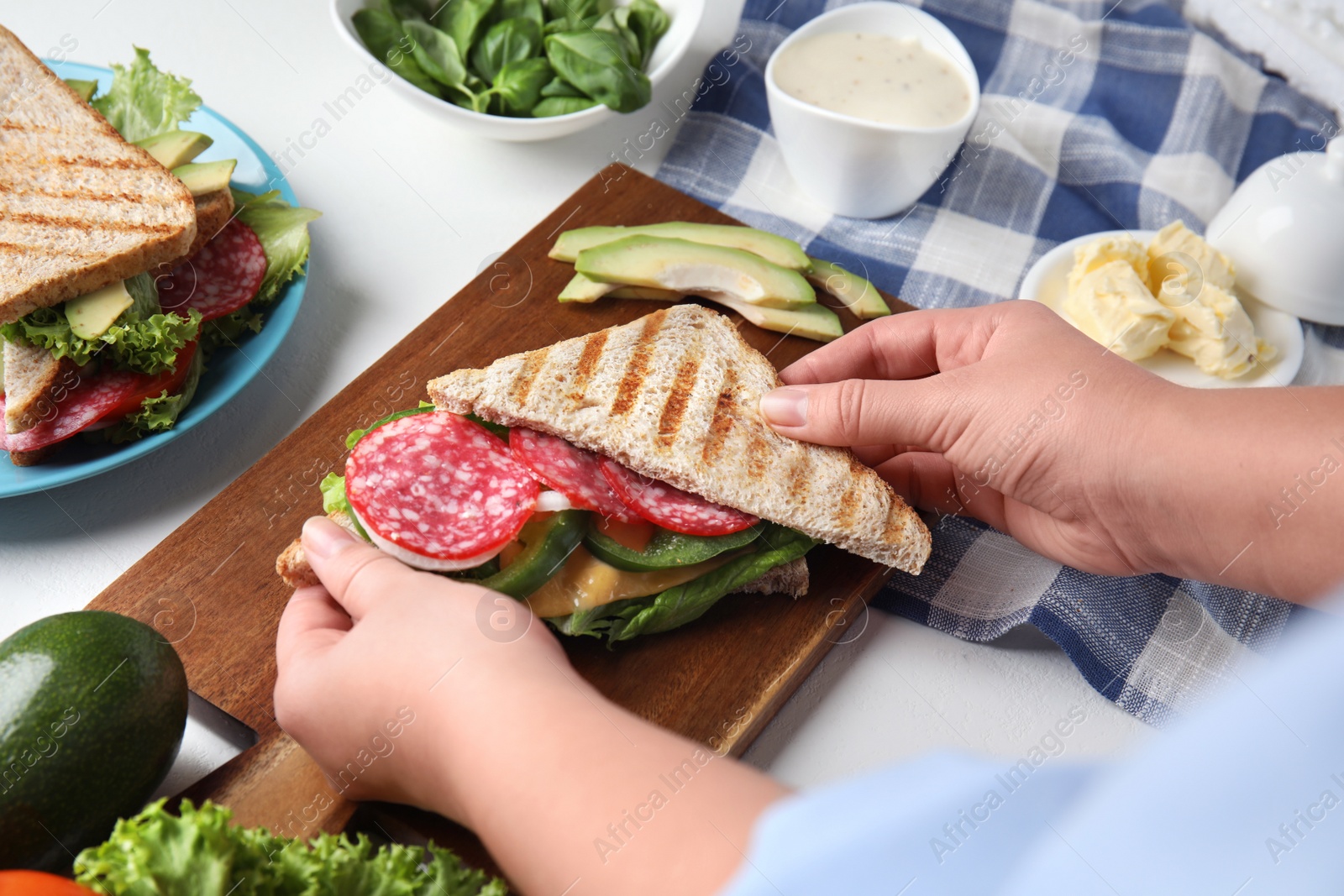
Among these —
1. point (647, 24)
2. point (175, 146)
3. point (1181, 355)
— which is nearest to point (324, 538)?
point (175, 146)

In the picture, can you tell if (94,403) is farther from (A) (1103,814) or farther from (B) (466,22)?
(A) (1103,814)

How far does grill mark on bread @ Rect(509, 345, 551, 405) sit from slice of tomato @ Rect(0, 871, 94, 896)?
3.36 feet

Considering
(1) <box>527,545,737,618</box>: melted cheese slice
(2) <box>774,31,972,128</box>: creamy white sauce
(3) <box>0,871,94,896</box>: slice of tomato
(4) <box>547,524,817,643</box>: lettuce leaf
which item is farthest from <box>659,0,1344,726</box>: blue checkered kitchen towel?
(3) <box>0,871,94,896</box>: slice of tomato

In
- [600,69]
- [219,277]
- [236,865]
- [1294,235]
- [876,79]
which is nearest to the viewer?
[236,865]

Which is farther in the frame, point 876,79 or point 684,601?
point 876,79

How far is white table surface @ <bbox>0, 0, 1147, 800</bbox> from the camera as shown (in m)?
1.99

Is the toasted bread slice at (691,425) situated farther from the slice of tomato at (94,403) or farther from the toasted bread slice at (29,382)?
the toasted bread slice at (29,382)

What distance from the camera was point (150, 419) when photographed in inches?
78.9

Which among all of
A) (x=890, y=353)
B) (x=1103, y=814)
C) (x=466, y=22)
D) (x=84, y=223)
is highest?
(x=1103, y=814)

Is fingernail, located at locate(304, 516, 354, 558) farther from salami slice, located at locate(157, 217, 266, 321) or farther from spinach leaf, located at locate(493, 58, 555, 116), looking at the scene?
spinach leaf, located at locate(493, 58, 555, 116)

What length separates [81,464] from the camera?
6.44 ft

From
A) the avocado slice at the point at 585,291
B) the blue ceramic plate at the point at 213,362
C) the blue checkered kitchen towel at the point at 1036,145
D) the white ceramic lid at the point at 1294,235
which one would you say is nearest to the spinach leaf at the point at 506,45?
the blue checkered kitchen towel at the point at 1036,145

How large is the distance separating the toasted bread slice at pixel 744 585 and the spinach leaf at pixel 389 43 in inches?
54.9

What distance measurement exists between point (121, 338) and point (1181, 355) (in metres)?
2.43
